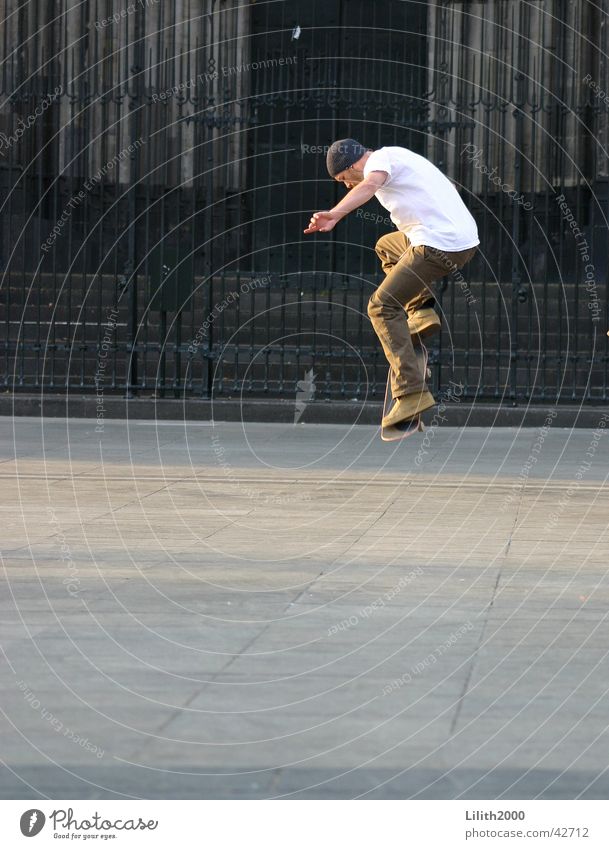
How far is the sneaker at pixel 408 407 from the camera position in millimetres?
7699

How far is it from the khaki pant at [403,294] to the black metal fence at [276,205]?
5203mm

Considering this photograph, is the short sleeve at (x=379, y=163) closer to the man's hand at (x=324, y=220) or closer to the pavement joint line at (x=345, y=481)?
the man's hand at (x=324, y=220)

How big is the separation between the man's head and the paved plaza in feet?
5.80

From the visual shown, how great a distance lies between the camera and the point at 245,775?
351 centimetres

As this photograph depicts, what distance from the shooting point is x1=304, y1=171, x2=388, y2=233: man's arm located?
264 inches

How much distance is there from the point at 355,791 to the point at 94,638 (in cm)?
170

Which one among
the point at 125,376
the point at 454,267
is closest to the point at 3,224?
the point at 125,376

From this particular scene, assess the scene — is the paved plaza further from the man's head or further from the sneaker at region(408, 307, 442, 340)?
the man's head

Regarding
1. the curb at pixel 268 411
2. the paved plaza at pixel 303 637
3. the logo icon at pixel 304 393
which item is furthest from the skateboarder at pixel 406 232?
the logo icon at pixel 304 393

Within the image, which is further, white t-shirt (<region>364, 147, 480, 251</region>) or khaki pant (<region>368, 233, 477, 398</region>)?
khaki pant (<region>368, 233, 477, 398</region>)

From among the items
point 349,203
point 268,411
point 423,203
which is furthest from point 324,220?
point 268,411

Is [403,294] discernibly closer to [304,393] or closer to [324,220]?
[324,220]

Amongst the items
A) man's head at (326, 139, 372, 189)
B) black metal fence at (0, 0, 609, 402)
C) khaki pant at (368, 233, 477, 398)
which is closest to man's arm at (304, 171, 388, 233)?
man's head at (326, 139, 372, 189)

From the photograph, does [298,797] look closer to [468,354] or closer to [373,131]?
[468,354]
